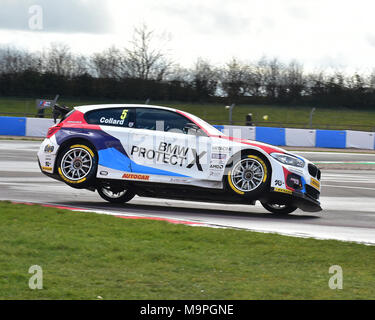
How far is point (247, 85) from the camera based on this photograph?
50.1 meters

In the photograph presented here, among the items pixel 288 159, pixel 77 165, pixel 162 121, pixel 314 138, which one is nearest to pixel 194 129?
pixel 162 121

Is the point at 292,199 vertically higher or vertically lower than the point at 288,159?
lower

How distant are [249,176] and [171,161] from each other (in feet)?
4.12

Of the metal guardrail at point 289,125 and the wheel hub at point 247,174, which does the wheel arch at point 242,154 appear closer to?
the wheel hub at point 247,174

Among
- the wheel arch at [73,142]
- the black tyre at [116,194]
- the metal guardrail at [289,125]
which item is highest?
the metal guardrail at [289,125]

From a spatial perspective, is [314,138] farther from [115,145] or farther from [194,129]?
[115,145]

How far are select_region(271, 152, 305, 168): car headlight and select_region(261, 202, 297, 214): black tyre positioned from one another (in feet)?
2.86

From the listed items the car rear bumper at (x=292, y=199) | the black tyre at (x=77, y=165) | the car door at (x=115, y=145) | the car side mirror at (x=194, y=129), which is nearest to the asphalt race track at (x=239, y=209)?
the car rear bumper at (x=292, y=199)

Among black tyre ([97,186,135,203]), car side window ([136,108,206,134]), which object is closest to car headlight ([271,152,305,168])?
car side window ([136,108,206,134])

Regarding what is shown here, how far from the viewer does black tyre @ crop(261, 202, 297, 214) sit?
10.9 meters

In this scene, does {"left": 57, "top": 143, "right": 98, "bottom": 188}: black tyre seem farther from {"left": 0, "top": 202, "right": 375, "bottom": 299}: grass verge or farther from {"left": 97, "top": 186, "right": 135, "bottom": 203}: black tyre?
{"left": 0, "top": 202, "right": 375, "bottom": 299}: grass verge

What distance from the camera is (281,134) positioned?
3444cm

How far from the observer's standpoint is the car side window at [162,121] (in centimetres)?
1051

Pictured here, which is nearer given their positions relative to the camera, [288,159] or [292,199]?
[292,199]
